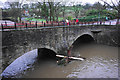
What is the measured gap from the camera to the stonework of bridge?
33.4 feet

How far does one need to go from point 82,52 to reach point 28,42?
34.0 feet

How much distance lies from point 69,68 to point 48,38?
4.32 m

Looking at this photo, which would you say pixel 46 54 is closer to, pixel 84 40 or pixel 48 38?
pixel 48 38

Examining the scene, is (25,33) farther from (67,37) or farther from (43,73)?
(67,37)

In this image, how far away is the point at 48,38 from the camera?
1376 centimetres

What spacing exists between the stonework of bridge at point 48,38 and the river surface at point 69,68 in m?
2.28

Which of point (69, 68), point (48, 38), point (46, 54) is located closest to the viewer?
point (48, 38)

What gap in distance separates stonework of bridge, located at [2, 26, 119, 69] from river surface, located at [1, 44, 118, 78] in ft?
7.49

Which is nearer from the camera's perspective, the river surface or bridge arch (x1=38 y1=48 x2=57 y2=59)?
the river surface

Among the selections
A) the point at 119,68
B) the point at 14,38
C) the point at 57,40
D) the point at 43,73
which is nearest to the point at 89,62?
the point at 119,68

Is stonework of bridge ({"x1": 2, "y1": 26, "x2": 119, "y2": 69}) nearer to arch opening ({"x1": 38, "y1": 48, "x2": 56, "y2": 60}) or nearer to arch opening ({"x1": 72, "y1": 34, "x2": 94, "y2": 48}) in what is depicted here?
arch opening ({"x1": 72, "y1": 34, "x2": 94, "y2": 48})

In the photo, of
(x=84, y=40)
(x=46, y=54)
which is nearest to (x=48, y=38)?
(x=46, y=54)

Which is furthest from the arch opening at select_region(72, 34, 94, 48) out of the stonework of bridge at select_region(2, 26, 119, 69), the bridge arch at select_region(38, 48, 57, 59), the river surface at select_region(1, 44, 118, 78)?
the bridge arch at select_region(38, 48, 57, 59)

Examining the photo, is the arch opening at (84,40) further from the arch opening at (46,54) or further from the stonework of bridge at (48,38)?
the arch opening at (46,54)
